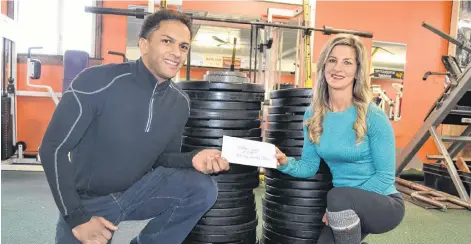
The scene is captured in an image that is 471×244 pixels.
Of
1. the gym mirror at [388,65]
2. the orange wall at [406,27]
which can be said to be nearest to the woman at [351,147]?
the orange wall at [406,27]

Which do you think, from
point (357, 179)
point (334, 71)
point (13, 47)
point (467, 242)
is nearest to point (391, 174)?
point (357, 179)

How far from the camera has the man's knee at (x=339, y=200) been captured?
1.64 m

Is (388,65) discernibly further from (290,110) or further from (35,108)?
(35,108)

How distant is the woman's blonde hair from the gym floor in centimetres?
111

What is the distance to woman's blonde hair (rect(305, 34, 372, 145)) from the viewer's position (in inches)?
67.1

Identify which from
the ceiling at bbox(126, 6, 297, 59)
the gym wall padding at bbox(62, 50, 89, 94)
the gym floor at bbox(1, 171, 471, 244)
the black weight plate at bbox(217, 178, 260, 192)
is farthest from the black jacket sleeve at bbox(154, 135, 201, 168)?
the ceiling at bbox(126, 6, 297, 59)

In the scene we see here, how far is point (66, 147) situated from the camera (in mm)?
1342

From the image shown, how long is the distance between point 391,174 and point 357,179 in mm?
154

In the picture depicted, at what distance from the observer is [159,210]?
1733mm

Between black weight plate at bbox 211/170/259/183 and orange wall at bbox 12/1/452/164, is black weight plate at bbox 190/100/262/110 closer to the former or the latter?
black weight plate at bbox 211/170/259/183

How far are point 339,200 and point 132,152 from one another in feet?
3.14

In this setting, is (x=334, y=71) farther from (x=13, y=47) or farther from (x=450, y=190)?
(x=13, y=47)

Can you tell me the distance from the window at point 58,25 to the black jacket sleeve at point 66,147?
4104 millimetres

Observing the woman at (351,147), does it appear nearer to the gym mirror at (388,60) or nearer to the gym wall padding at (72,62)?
the gym wall padding at (72,62)
